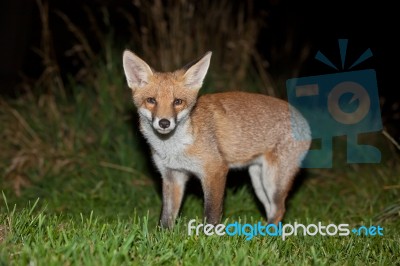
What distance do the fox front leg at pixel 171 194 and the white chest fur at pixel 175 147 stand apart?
0.25 metres

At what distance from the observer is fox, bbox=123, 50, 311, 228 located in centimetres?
525

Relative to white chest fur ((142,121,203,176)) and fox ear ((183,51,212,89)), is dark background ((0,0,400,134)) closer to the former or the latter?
fox ear ((183,51,212,89))

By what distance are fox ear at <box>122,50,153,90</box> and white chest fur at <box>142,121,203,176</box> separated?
43 centimetres

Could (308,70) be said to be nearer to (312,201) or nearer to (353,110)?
(353,110)

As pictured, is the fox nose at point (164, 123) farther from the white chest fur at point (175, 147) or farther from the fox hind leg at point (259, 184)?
the fox hind leg at point (259, 184)

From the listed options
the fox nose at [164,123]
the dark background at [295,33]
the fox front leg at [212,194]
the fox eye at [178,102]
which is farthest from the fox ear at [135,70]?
the dark background at [295,33]

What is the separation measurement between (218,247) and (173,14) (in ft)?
17.2

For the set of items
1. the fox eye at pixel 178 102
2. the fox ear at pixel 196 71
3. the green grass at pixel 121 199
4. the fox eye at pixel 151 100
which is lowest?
the green grass at pixel 121 199

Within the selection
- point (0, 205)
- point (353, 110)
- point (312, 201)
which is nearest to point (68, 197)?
point (0, 205)

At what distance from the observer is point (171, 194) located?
5.76 meters

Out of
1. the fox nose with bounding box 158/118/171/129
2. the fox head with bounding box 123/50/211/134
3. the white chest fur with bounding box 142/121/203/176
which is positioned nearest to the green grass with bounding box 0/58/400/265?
the white chest fur with bounding box 142/121/203/176

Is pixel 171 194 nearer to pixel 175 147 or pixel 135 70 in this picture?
pixel 175 147

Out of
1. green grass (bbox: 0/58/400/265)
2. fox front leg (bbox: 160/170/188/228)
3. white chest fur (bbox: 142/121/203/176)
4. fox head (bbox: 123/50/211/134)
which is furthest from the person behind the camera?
fox front leg (bbox: 160/170/188/228)

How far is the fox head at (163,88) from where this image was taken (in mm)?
5047
